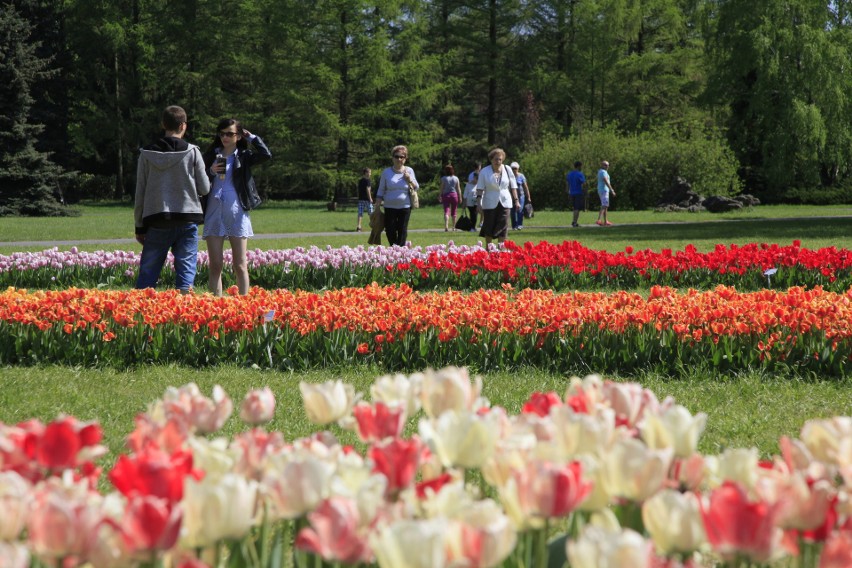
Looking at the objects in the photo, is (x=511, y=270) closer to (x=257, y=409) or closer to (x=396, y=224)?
(x=396, y=224)

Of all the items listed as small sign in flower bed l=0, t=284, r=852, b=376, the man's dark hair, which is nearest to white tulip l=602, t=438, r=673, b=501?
small sign in flower bed l=0, t=284, r=852, b=376

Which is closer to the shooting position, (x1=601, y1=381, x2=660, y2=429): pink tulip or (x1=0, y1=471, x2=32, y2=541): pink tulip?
(x1=0, y1=471, x2=32, y2=541): pink tulip

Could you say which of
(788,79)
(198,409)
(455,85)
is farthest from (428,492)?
(455,85)

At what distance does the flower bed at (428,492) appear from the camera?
132 cm

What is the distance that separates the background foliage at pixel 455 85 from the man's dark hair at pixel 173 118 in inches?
1097

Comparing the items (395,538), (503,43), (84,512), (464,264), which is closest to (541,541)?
(395,538)

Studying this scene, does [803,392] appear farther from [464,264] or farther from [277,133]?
[277,133]

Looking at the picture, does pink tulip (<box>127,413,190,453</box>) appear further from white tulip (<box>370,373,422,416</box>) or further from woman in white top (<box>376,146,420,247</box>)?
woman in white top (<box>376,146,420,247</box>)

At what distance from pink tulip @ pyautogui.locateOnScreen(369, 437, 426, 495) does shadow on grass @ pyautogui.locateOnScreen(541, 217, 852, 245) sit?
54.5 feet

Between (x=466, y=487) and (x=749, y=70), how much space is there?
40.1m

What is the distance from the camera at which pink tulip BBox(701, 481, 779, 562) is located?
1337 millimetres

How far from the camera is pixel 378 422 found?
73.5 inches

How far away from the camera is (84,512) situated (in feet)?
4.35

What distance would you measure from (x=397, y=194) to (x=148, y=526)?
1142 centimetres
